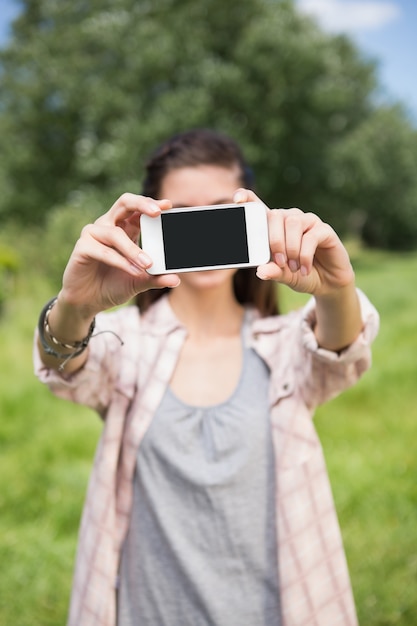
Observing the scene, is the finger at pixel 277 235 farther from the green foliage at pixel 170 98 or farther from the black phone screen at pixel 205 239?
the green foliage at pixel 170 98

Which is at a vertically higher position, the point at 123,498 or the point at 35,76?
the point at 35,76

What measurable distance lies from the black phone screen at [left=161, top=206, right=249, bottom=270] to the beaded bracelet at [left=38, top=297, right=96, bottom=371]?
0.35 metres

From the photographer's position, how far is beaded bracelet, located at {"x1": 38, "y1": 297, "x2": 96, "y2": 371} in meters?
1.52

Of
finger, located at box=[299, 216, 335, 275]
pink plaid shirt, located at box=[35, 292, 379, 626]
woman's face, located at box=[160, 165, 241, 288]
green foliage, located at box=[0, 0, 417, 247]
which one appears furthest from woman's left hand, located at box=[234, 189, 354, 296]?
green foliage, located at box=[0, 0, 417, 247]

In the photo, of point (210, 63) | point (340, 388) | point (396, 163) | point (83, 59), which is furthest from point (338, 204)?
point (340, 388)

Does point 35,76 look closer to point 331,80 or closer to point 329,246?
point 331,80

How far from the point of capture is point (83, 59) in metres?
17.3

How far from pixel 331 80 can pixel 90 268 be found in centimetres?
1683

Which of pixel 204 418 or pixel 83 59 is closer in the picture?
pixel 204 418

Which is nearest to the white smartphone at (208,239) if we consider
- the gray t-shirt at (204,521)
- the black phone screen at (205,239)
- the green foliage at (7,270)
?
the black phone screen at (205,239)

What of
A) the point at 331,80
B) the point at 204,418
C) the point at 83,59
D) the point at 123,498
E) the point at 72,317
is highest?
the point at 83,59

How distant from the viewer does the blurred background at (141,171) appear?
12.1 feet

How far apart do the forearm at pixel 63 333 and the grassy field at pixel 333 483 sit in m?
2.00

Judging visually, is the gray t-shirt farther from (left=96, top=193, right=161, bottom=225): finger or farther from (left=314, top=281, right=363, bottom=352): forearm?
(left=96, top=193, right=161, bottom=225): finger
